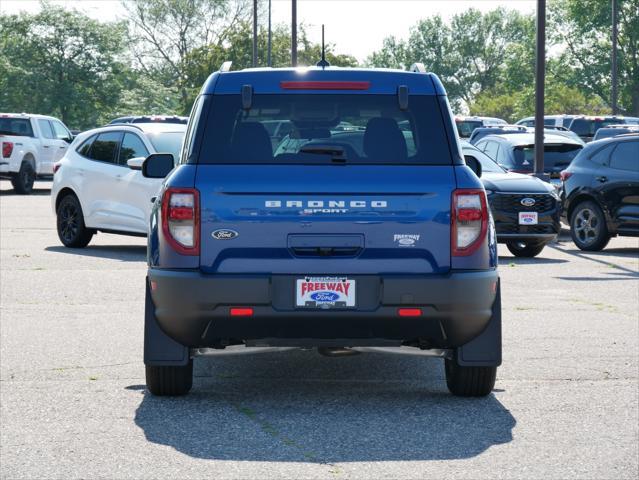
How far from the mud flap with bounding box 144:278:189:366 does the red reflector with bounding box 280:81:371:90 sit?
143cm

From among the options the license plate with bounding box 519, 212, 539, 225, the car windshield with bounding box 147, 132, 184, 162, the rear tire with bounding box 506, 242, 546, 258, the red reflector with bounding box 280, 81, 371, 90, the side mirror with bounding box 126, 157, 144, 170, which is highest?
the red reflector with bounding box 280, 81, 371, 90

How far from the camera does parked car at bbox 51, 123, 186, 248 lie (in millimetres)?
17953

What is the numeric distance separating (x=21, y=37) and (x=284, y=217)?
2868 inches

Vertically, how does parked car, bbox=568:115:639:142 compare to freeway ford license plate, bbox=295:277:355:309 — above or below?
above

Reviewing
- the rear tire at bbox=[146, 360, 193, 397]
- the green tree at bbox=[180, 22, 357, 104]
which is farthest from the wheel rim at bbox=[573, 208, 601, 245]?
the green tree at bbox=[180, 22, 357, 104]

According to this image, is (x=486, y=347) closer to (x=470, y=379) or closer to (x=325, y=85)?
(x=470, y=379)

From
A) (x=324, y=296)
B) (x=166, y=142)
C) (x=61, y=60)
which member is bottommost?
(x=324, y=296)

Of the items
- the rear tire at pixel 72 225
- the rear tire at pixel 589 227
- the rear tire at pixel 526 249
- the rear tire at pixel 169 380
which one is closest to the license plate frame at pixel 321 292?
the rear tire at pixel 169 380

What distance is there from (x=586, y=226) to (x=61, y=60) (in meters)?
62.0

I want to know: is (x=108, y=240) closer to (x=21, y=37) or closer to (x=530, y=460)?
(x=530, y=460)

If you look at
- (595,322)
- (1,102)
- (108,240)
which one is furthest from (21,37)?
(595,322)

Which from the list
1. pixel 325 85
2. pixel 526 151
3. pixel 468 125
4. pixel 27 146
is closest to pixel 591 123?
pixel 468 125

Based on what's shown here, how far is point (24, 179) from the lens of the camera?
3509cm

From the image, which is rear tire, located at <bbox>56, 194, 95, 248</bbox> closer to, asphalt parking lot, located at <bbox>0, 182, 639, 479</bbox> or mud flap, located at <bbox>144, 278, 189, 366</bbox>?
asphalt parking lot, located at <bbox>0, 182, 639, 479</bbox>
